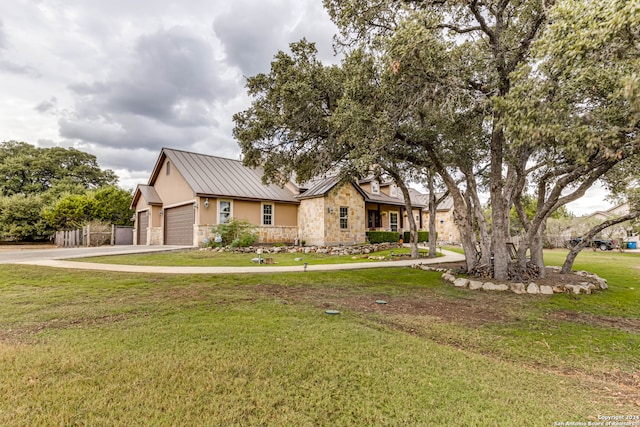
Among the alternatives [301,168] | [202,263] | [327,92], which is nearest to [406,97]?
[327,92]

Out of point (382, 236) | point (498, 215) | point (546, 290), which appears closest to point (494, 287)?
point (546, 290)

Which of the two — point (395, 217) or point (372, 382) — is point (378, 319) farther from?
point (395, 217)

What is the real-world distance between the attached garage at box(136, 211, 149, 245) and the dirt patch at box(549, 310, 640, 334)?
2261 centimetres

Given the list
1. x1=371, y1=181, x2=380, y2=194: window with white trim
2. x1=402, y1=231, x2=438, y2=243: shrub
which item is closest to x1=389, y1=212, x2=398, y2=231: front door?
x1=402, y1=231, x2=438, y2=243: shrub

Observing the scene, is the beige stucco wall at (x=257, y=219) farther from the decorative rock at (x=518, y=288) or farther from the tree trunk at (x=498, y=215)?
the decorative rock at (x=518, y=288)

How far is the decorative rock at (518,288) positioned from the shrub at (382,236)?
1479cm

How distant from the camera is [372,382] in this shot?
2852mm

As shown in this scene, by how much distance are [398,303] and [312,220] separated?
1408 centimetres

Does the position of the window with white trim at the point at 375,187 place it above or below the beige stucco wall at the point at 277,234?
above

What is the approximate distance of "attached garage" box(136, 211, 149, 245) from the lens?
2159 centimetres

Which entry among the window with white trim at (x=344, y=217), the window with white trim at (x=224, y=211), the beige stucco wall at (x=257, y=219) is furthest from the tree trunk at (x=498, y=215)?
the window with white trim at (x=224, y=211)

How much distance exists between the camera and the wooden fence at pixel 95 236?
20.1m

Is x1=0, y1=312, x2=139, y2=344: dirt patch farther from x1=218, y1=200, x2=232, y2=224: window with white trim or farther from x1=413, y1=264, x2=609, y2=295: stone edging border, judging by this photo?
x1=218, y1=200, x2=232, y2=224: window with white trim

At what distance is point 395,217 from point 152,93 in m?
19.0
